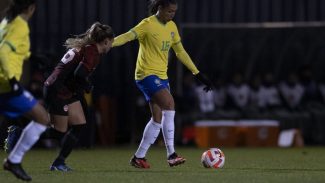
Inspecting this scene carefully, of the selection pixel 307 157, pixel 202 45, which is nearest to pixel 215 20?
pixel 202 45

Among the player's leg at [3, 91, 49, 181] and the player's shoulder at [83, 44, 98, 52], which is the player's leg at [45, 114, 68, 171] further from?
the player's leg at [3, 91, 49, 181]

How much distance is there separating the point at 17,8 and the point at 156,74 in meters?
2.73

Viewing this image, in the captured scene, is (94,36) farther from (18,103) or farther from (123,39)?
(18,103)

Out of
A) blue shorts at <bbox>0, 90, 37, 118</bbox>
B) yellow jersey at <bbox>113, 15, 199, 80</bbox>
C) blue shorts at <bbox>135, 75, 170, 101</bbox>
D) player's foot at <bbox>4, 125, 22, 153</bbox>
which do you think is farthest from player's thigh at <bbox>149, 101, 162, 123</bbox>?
blue shorts at <bbox>0, 90, 37, 118</bbox>

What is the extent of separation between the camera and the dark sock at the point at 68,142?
34.5 ft

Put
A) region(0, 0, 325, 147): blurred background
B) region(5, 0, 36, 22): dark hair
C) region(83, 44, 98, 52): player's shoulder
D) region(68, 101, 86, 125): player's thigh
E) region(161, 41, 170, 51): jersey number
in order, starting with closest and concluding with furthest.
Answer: region(5, 0, 36, 22): dark hair → region(83, 44, 98, 52): player's shoulder → region(68, 101, 86, 125): player's thigh → region(161, 41, 170, 51): jersey number → region(0, 0, 325, 147): blurred background

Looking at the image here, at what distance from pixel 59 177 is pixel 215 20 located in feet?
41.3

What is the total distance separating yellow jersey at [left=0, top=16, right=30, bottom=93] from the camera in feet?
28.2

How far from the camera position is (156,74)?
11.2 m

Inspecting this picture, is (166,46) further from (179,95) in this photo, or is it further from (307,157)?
(179,95)

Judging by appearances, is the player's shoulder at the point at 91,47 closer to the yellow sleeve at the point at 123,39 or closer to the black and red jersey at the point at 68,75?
the black and red jersey at the point at 68,75

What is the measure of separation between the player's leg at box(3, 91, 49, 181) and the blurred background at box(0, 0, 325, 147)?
33.4 ft

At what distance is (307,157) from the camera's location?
14.3m

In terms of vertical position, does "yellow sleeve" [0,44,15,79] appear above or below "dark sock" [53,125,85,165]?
above
